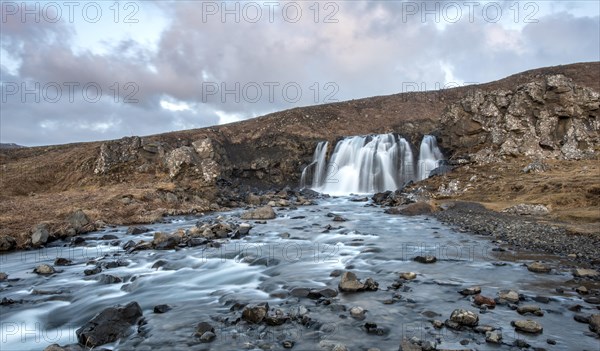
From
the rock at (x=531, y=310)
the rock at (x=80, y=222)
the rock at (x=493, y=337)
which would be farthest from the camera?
the rock at (x=80, y=222)

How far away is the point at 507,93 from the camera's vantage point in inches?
1259

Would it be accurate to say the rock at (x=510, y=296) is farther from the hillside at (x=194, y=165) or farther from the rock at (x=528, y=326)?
the hillside at (x=194, y=165)

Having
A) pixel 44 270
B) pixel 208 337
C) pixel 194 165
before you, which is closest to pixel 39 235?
pixel 44 270

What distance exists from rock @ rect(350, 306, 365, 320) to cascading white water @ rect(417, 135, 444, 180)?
3003cm

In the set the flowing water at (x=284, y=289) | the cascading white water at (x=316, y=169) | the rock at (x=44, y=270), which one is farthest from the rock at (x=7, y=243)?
the cascading white water at (x=316, y=169)

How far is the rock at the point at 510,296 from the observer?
812cm

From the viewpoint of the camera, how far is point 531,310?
7527 mm

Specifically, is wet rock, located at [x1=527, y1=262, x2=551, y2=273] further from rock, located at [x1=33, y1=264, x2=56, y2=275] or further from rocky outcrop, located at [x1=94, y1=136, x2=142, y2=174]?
rocky outcrop, located at [x1=94, y1=136, x2=142, y2=174]

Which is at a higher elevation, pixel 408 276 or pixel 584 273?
pixel 584 273

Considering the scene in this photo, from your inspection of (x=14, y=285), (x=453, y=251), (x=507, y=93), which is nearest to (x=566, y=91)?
(x=507, y=93)

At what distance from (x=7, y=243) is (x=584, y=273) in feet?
62.9

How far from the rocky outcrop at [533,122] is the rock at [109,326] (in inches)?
1071

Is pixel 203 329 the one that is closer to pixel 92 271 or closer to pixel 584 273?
pixel 92 271

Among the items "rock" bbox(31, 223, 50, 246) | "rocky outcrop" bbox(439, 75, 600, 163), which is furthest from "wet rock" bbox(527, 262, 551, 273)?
"rocky outcrop" bbox(439, 75, 600, 163)
